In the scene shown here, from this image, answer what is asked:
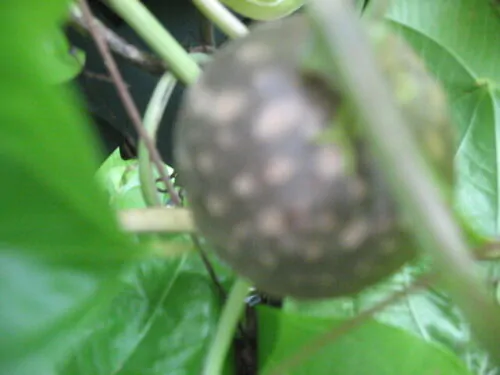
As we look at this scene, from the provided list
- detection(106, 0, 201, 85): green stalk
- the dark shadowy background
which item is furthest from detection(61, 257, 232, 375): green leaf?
the dark shadowy background

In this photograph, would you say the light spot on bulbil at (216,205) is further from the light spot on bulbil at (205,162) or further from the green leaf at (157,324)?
the green leaf at (157,324)

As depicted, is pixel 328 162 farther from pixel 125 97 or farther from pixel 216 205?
pixel 125 97

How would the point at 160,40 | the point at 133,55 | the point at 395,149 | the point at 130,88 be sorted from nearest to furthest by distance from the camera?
the point at 395,149, the point at 160,40, the point at 133,55, the point at 130,88

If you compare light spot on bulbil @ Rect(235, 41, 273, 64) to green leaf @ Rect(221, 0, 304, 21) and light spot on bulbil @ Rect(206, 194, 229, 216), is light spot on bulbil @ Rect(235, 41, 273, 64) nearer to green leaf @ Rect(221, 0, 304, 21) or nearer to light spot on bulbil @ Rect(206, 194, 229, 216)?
light spot on bulbil @ Rect(206, 194, 229, 216)

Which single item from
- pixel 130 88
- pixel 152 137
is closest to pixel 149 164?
pixel 152 137

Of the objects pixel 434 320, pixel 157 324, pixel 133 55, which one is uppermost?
pixel 133 55
